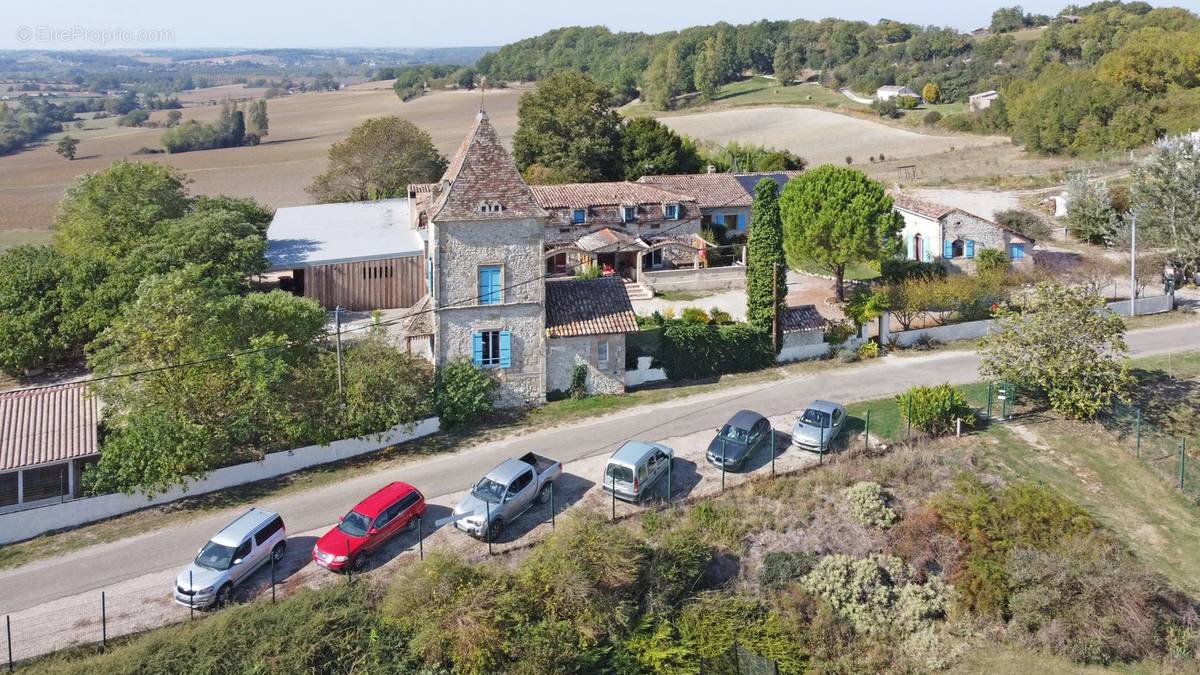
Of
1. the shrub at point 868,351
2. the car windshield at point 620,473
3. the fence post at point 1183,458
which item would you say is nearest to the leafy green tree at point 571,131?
the shrub at point 868,351

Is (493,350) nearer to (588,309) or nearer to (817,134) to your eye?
(588,309)

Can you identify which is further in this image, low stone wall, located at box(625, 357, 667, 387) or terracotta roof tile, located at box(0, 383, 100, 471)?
low stone wall, located at box(625, 357, 667, 387)

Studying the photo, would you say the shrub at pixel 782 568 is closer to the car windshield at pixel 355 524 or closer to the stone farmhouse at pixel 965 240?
the car windshield at pixel 355 524

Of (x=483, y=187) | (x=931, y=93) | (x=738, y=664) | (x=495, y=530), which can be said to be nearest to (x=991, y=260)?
(x=483, y=187)

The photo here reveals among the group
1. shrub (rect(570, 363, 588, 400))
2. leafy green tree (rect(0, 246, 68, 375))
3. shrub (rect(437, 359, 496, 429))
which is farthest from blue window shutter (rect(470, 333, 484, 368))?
leafy green tree (rect(0, 246, 68, 375))

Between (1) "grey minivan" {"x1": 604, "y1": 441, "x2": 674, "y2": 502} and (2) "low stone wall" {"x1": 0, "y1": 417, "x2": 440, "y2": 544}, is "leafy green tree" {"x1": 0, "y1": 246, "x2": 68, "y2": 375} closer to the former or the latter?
(2) "low stone wall" {"x1": 0, "y1": 417, "x2": 440, "y2": 544}

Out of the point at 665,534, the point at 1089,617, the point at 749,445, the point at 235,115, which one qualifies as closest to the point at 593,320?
the point at 749,445

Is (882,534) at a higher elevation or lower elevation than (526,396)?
lower

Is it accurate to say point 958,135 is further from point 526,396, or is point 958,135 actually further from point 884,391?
point 526,396
